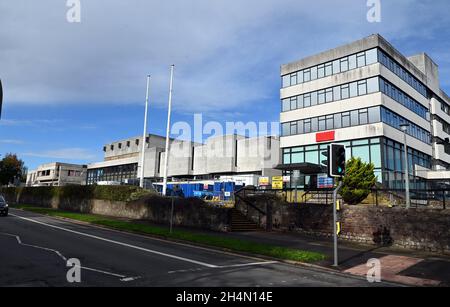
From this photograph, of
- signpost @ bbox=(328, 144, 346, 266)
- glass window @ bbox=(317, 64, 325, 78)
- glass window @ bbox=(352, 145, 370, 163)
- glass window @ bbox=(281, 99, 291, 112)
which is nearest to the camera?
signpost @ bbox=(328, 144, 346, 266)

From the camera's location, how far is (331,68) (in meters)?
42.1

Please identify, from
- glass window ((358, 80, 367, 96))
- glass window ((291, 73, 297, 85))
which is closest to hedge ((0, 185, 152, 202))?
glass window ((291, 73, 297, 85))

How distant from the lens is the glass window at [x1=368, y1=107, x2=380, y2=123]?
37.5 m

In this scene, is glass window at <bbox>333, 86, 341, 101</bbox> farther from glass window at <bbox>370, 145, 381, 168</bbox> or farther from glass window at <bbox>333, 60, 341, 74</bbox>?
glass window at <bbox>370, 145, 381, 168</bbox>

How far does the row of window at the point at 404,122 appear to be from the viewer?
38250 mm

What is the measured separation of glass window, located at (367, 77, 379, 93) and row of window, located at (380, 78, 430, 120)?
655 mm

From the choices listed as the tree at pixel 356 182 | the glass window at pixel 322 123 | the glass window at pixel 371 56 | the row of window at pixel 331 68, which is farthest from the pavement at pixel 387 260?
the row of window at pixel 331 68

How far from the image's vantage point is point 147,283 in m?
8.73

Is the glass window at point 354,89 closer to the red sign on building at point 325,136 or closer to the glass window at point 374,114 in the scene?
the glass window at point 374,114

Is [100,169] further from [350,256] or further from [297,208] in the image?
[350,256]

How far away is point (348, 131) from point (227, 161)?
105ft

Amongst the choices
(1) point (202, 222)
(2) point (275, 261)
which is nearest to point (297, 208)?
(1) point (202, 222)

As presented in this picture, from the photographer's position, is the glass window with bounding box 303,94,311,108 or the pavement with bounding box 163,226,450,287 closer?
the pavement with bounding box 163,226,450,287

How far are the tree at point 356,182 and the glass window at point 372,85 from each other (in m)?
11.7
